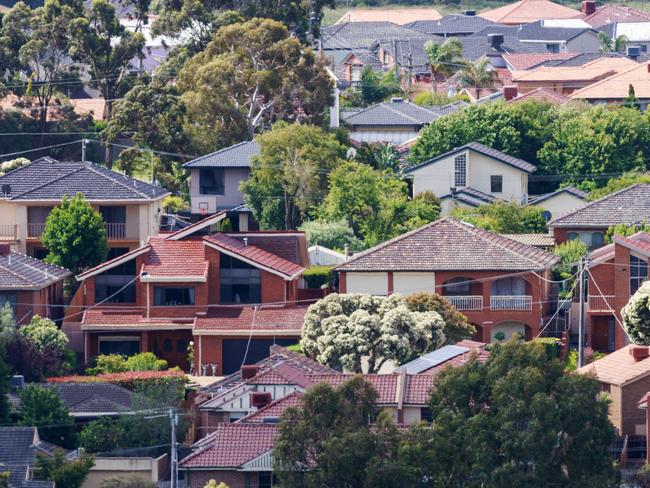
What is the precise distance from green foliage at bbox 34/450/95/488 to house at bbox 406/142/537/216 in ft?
111

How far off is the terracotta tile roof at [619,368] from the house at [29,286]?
56.5 ft

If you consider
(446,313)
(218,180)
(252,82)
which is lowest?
(446,313)

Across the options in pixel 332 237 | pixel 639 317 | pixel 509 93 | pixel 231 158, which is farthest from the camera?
pixel 509 93

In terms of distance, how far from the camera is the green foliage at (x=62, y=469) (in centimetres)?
5150

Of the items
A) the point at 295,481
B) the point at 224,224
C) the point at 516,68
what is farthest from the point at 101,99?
the point at 295,481

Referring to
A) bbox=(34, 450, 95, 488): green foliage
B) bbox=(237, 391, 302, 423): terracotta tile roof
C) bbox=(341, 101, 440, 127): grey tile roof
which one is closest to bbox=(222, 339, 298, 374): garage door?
bbox=(237, 391, 302, 423): terracotta tile roof

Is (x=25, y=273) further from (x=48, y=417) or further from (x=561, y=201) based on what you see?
(x=561, y=201)

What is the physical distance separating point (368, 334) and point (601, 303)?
9.23m

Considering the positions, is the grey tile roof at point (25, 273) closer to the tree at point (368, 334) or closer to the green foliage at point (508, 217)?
the tree at point (368, 334)

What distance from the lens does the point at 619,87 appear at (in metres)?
107

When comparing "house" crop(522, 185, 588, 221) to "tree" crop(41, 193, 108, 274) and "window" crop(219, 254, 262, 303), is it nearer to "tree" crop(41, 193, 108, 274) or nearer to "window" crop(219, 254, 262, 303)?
"window" crop(219, 254, 262, 303)

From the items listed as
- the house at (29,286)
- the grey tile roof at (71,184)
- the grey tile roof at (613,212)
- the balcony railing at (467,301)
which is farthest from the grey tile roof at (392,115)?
the balcony railing at (467,301)

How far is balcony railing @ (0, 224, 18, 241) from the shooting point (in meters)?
76.9

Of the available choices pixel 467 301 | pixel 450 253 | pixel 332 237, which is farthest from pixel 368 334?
pixel 332 237
